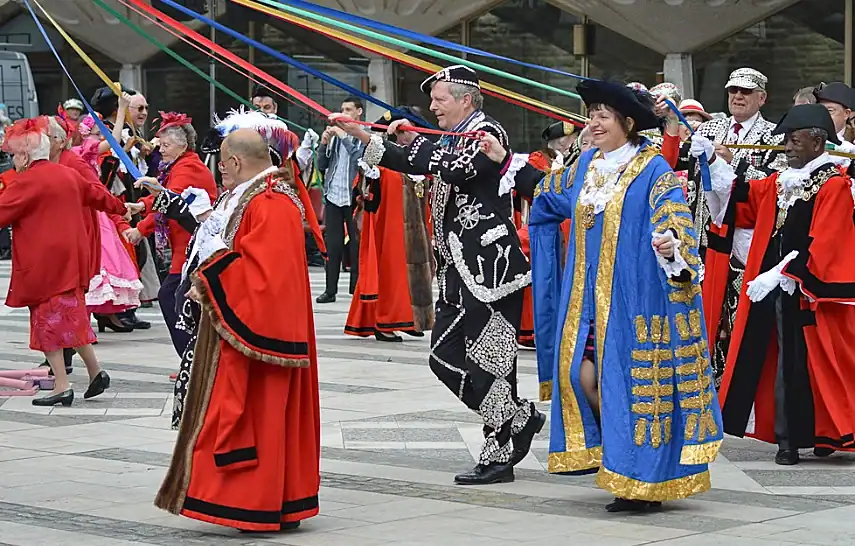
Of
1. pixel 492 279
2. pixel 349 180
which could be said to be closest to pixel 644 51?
pixel 349 180

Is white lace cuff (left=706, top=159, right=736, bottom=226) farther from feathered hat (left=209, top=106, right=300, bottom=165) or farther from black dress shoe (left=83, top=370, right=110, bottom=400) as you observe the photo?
black dress shoe (left=83, top=370, right=110, bottom=400)

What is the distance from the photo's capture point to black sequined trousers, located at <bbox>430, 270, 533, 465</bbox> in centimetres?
766

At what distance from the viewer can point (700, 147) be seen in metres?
7.88

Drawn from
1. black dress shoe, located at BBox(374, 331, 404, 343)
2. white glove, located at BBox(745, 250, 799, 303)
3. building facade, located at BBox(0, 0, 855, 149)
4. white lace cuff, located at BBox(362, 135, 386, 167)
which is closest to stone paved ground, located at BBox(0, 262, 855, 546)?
white glove, located at BBox(745, 250, 799, 303)

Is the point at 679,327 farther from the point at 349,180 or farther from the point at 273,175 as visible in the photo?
the point at 349,180

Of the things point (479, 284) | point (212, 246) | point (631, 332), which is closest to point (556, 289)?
point (479, 284)

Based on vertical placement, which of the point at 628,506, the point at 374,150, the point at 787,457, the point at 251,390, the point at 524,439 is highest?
the point at 374,150

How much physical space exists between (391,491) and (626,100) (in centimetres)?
205

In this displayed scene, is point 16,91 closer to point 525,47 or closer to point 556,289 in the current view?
point 525,47

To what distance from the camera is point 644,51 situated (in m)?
21.9

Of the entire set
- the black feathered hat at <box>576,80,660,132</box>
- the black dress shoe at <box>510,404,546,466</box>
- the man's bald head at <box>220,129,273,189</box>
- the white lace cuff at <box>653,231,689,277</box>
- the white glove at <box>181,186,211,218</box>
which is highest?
the black feathered hat at <box>576,80,660,132</box>

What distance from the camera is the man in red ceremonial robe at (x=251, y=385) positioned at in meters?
6.40

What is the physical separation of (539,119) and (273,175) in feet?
56.0

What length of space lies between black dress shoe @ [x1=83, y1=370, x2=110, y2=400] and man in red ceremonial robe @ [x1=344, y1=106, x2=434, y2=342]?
12.2 feet
